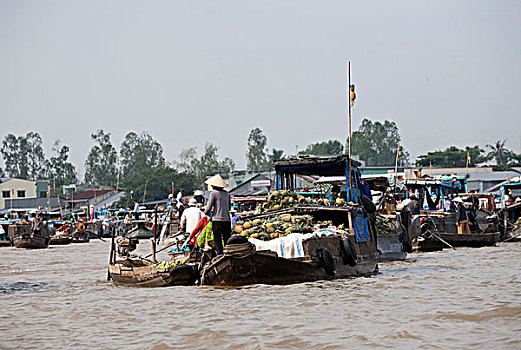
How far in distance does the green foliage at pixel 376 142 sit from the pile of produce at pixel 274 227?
80.8 m

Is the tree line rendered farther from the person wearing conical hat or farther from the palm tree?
the person wearing conical hat

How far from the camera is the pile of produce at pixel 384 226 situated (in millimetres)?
13794

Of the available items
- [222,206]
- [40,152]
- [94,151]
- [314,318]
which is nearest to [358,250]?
[222,206]

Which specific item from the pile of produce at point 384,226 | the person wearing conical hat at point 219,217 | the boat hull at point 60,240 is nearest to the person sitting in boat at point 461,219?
the pile of produce at point 384,226

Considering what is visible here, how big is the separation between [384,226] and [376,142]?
80.3 meters

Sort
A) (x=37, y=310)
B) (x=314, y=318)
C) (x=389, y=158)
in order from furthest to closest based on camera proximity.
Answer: (x=389, y=158)
(x=37, y=310)
(x=314, y=318)

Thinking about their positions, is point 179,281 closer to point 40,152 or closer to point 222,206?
point 222,206

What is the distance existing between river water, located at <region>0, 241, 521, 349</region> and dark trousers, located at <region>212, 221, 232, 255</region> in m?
0.60

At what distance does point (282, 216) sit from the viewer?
10641 mm

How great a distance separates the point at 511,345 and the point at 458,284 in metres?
4.24

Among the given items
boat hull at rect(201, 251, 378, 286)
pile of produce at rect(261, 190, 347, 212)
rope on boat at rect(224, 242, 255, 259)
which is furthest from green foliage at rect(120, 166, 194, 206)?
rope on boat at rect(224, 242, 255, 259)

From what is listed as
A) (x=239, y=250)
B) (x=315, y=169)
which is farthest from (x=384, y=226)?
(x=239, y=250)

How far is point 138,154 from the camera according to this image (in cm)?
8112

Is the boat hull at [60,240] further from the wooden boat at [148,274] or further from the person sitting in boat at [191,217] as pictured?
the person sitting in boat at [191,217]
